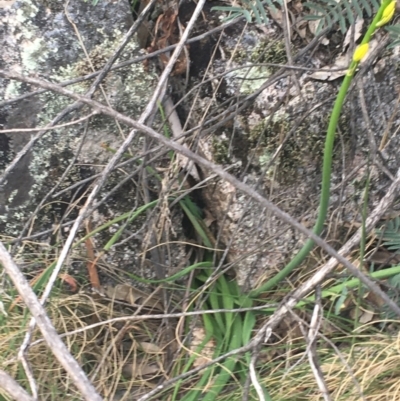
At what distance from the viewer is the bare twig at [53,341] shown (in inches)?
25.6

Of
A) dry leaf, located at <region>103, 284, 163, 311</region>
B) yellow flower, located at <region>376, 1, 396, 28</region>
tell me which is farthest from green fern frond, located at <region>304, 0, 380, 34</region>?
dry leaf, located at <region>103, 284, 163, 311</region>

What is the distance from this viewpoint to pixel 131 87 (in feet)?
4.51

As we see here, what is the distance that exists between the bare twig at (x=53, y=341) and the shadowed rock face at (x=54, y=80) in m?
0.60

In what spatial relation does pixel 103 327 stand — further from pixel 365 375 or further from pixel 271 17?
pixel 271 17

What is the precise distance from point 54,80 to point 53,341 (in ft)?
2.62

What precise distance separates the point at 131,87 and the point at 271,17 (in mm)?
381

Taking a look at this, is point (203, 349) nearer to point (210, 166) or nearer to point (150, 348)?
point (150, 348)

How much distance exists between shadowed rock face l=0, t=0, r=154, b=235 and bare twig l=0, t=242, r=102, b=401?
60cm

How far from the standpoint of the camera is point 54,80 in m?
1.32

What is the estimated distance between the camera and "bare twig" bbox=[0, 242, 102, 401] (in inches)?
25.6

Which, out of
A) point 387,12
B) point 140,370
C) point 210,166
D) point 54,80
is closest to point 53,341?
point 210,166

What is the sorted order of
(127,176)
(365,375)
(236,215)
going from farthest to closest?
(236,215), (127,176), (365,375)

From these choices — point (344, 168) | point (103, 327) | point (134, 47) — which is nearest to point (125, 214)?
point (103, 327)

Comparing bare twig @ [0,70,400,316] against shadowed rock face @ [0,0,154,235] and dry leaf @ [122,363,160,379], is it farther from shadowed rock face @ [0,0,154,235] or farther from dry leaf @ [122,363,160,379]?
dry leaf @ [122,363,160,379]
